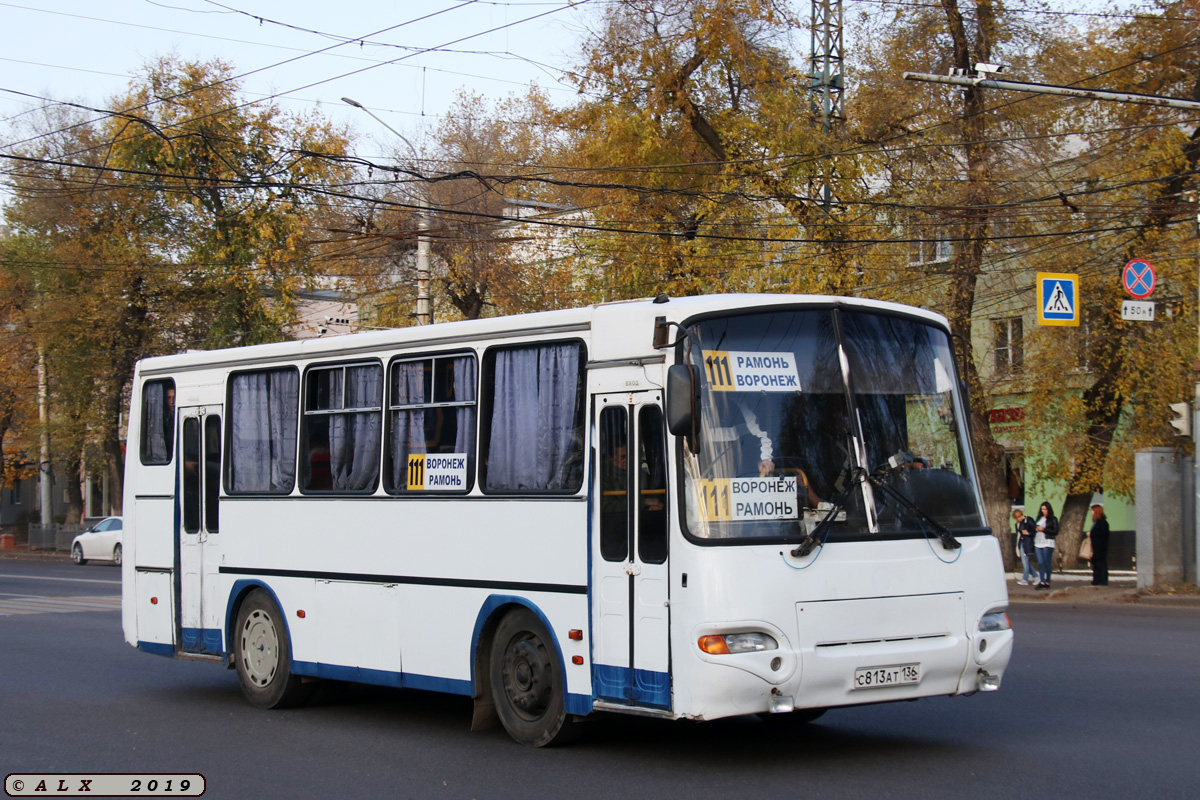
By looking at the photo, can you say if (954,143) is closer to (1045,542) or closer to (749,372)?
(1045,542)

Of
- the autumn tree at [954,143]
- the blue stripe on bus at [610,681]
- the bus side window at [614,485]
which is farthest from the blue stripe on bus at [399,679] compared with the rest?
the autumn tree at [954,143]

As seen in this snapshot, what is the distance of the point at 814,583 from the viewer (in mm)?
7945

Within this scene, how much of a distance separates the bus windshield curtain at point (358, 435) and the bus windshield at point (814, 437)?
335cm

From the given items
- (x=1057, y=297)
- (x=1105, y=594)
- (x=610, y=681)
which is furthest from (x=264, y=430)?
(x=1105, y=594)

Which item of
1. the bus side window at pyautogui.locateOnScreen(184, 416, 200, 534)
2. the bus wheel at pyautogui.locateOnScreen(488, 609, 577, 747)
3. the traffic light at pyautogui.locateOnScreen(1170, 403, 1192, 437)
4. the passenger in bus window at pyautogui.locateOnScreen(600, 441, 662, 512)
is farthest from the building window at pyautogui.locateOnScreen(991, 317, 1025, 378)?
the passenger in bus window at pyautogui.locateOnScreen(600, 441, 662, 512)

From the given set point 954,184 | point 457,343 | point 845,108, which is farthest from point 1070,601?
point 457,343

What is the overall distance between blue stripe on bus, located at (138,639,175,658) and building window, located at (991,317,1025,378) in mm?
21212

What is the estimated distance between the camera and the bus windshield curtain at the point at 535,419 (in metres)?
9.05

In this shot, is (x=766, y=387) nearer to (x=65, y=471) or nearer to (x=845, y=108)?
(x=845, y=108)

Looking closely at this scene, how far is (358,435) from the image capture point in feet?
35.5

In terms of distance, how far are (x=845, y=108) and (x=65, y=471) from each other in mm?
36348

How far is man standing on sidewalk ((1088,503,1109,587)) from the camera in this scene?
26844 mm

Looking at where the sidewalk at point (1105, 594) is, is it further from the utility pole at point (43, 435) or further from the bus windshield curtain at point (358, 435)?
the utility pole at point (43, 435)

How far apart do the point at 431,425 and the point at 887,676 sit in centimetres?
386
